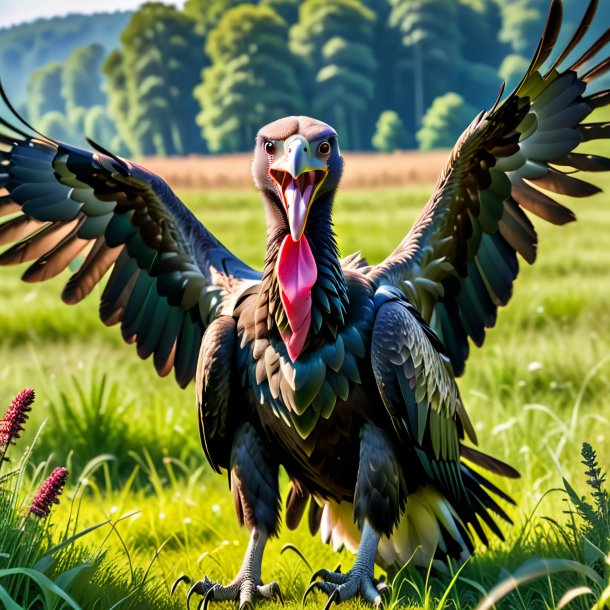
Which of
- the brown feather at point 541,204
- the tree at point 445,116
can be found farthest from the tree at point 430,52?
the brown feather at point 541,204

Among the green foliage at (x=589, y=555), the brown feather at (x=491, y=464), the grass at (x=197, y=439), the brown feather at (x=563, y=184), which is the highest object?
the brown feather at (x=563, y=184)

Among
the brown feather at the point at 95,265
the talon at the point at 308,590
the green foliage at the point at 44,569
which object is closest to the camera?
the green foliage at the point at 44,569

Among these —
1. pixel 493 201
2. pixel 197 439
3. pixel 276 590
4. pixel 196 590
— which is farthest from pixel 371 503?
pixel 197 439

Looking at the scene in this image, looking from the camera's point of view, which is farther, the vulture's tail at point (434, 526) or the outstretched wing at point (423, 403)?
the vulture's tail at point (434, 526)

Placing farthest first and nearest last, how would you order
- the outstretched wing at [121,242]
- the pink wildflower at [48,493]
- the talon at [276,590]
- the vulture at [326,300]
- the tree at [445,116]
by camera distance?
1. the tree at [445,116]
2. the outstretched wing at [121,242]
3. the talon at [276,590]
4. the vulture at [326,300]
5. the pink wildflower at [48,493]

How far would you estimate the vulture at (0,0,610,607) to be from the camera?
12.0ft

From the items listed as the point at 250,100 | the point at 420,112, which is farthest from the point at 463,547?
the point at 250,100

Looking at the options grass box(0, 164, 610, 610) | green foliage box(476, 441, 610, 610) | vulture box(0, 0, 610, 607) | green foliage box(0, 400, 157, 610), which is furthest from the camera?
grass box(0, 164, 610, 610)

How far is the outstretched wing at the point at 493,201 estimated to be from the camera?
4035 mm

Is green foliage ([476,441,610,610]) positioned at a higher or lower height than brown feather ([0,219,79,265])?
lower

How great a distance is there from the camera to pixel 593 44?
157 inches

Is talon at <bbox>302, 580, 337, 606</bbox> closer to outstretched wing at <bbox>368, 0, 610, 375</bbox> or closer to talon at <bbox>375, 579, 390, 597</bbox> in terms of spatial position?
talon at <bbox>375, 579, 390, 597</bbox>

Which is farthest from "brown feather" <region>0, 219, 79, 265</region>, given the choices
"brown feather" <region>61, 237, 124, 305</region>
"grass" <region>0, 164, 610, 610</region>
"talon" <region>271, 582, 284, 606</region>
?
"talon" <region>271, 582, 284, 606</region>

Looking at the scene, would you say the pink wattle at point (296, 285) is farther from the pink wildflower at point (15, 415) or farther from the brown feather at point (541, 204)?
the brown feather at point (541, 204)
